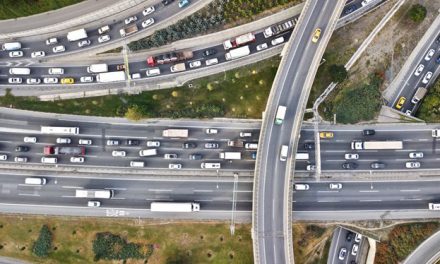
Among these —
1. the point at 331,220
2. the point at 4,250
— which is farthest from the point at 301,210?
the point at 4,250

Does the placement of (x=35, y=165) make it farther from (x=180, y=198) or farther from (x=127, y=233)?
(x=180, y=198)

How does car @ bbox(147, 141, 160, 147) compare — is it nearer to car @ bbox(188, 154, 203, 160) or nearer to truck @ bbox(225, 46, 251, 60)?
car @ bbox(188, 154, 203, 160)

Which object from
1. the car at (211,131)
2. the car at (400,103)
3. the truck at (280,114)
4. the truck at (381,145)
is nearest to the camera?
the truck at (280,114)

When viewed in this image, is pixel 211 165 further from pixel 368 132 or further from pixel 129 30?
pixel 368 132

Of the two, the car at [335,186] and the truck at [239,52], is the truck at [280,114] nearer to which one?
the truck at [239,52]

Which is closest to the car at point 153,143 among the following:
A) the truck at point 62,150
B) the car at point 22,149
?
the truck at point 62,150

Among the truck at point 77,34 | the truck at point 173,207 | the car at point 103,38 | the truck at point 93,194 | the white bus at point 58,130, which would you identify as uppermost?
the truck at point 77,34

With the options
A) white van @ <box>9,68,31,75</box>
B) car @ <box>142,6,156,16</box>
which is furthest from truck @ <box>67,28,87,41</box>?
car @ <box>142,6,156,16</box>

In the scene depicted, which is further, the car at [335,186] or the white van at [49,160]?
the white van at [49,160]
